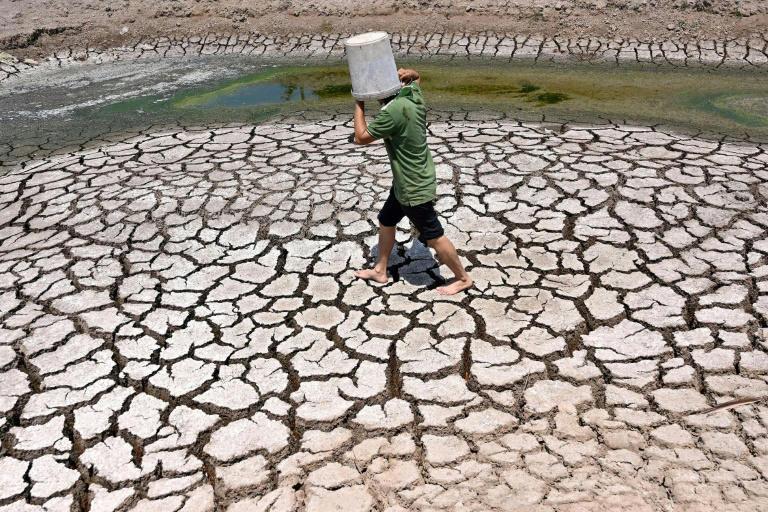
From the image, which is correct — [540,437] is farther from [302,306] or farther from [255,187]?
[255,187]

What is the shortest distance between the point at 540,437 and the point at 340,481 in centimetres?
84

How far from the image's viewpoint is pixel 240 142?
20.9 feet

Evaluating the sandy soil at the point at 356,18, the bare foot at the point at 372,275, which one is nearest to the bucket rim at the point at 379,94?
the bare foot at the point at 372,275

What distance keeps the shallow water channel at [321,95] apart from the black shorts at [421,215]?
3.60 metres

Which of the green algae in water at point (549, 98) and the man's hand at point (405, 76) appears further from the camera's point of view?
the green algae in water at point (549, 98)

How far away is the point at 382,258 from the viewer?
3973mm

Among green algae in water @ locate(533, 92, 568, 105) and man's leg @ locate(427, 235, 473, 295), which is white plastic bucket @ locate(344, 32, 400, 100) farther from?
green algae in water @ locate(533, 92, 568, 105)

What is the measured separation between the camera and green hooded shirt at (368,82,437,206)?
3326mm

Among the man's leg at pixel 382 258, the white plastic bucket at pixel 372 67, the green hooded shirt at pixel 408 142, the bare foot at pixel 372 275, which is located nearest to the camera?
the white plastic bucket at pixel 372 67

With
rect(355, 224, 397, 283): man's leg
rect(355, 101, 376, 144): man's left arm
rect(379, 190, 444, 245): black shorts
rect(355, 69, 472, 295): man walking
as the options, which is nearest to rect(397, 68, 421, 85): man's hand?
rect(355, 69, 472, 295): man walking

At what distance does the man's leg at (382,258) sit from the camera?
384 centimetres

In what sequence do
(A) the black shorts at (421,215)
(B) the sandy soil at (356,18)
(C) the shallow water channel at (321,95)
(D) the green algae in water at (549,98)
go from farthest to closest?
1. (B) the sandy soil at (356,18)
2. (D) the green algae in water at (549,98)
3. (C) the shallow water channel at (321,95)
4. (A) the black shorts at (421,215)

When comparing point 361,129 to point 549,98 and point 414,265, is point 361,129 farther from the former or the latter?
point 549,98

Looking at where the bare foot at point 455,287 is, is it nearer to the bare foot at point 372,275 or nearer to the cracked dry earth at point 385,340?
the cracked dry earth at point 385,340
